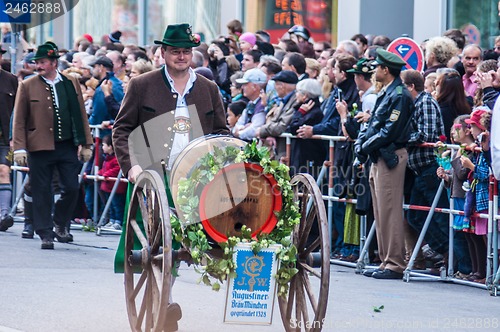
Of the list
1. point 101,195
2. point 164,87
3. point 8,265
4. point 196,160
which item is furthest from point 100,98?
point 196,160

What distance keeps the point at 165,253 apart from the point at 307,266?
1.09 meters

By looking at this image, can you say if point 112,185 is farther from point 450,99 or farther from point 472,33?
point 472,33

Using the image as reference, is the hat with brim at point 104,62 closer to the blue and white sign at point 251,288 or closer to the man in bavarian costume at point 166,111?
the man in bavarian costume at point 166,111

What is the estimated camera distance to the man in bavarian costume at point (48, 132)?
1387 cm

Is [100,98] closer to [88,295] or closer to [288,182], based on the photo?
[88,295]

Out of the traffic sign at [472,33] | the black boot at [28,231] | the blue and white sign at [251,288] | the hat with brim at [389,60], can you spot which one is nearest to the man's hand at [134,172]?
the blue and white sign at [251,288]

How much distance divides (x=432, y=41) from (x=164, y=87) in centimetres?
572

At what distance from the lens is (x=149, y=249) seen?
26.6 feet

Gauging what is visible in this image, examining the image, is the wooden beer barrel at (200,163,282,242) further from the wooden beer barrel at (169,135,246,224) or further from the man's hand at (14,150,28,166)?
the man's hand at (14,150,28,166)

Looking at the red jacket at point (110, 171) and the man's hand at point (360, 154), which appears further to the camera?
the red jacket at point (110, 171)

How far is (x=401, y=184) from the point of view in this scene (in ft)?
39.6

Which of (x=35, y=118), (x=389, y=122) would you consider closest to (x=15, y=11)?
(x=35, y=118)

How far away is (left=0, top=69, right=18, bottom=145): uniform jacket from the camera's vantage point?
15.7 m

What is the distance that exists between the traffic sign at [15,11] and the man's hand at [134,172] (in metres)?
8.43
